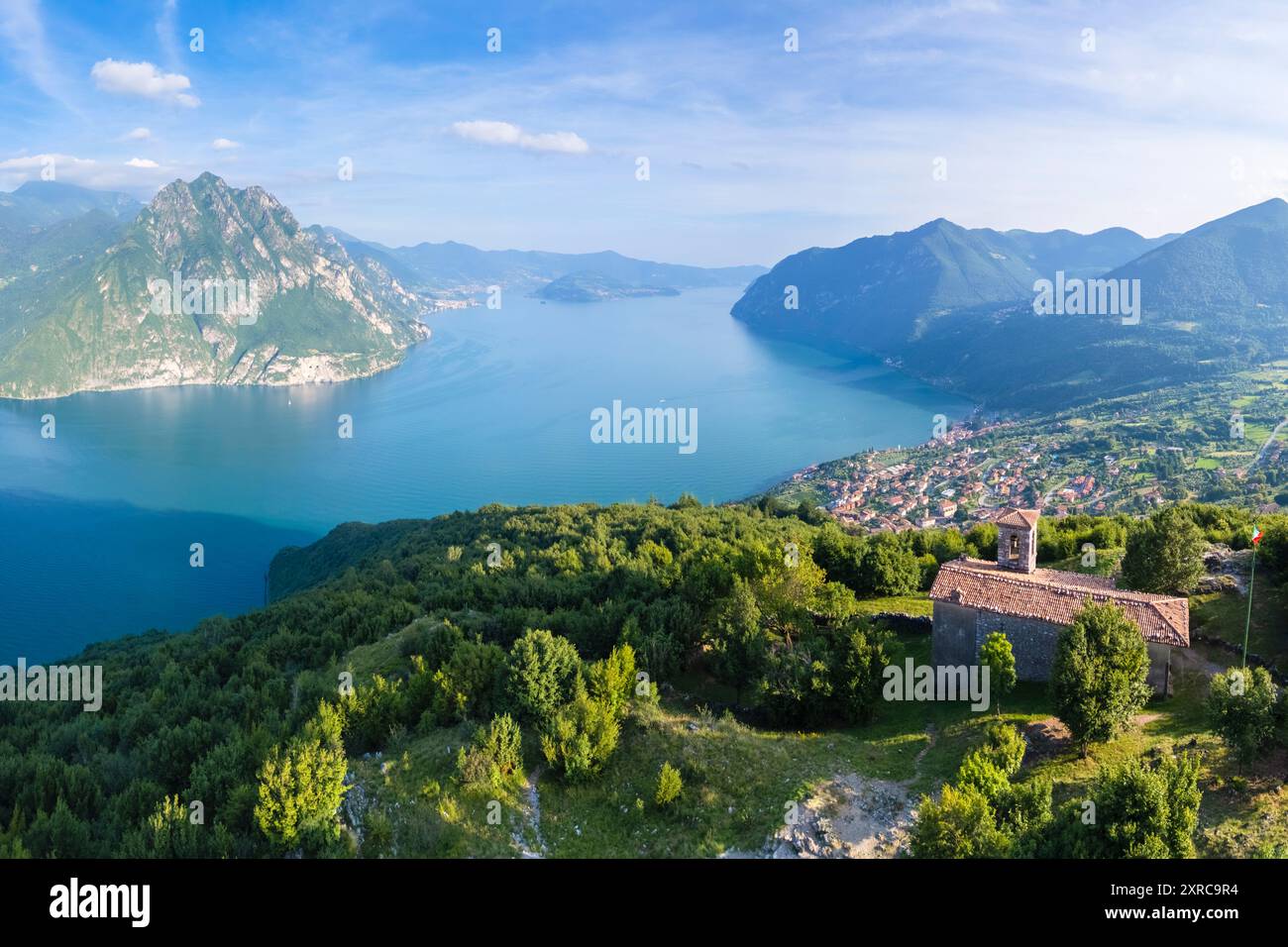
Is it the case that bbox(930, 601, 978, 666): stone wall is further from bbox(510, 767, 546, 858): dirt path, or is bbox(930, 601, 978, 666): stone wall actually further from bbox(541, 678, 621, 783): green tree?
bbox(510, 767, 546, 858): dirt path

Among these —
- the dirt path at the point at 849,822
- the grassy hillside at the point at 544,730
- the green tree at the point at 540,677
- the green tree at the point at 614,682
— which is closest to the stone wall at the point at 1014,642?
the grassy hillside at the point at 544,730

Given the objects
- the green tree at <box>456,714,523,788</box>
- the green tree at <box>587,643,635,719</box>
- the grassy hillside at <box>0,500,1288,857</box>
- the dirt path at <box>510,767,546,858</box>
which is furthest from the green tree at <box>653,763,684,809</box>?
the green tree at <box>456,714,523,788</box>

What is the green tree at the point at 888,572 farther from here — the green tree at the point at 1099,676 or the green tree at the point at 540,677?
the green tree at the point at 540,677

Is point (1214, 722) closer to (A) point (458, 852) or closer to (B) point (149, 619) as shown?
(A) point (458, 852)

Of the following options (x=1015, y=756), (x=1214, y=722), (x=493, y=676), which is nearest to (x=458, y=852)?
(x=493, y=676)

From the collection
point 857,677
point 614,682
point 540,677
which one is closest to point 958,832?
point 857,677

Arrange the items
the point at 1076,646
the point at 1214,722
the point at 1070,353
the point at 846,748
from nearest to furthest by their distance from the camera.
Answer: the point at 1214,722, the point at 1076,646, the point at 846,748, the point at 1070,353

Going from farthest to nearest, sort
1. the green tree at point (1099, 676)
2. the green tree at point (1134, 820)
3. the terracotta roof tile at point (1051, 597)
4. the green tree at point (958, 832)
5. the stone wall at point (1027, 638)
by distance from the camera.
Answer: the stone wall at point (1027, 638) < the terracotta roof tile at point (1051, 597) < the green tree at point (1099, 676) < the green tree at point (958, 832) < the green tree at point (1134, 820)
